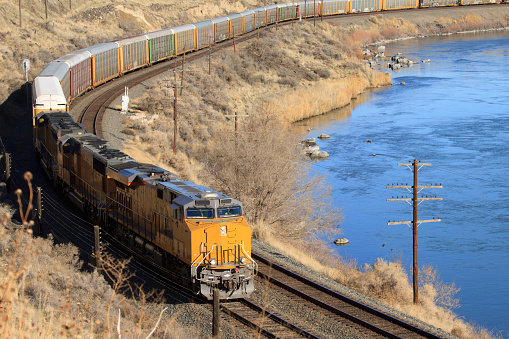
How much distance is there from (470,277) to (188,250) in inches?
691

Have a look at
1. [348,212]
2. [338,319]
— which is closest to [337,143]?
[348,212]

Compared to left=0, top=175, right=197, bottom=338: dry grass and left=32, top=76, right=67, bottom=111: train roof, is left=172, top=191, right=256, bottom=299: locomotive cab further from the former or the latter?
left=32, top=76, right=67, bottom=111: train roof

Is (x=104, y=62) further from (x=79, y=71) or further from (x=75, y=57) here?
(x=75, y=57)

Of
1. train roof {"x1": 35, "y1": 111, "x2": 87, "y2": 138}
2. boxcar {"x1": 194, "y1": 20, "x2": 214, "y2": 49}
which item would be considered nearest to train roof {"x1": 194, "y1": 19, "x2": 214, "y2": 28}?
boxcar {"x1": 194, "y1": 20, "x2": 214, "y2": 49}

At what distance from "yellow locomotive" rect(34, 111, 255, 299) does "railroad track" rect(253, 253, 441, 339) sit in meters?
2.42

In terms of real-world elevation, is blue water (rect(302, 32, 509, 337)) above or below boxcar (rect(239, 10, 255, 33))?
below

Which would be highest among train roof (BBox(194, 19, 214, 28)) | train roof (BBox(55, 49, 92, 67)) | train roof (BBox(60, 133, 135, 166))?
train roof (BBox(194, 19, 214, 28))

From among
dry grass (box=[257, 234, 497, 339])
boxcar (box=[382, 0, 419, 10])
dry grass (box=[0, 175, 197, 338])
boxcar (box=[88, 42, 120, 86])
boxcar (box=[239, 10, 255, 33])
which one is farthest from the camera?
boxcar (box=[382, 0, 419, 10])

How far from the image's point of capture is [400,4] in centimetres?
14750

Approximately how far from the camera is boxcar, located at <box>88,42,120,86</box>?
5062cm

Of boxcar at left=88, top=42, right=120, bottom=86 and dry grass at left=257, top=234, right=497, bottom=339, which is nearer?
dry grass at left=257, top=234, right=497, bottom=339

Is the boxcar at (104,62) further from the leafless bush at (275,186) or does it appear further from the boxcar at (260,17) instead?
the boxcar at (260,17)

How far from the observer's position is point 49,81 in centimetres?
3581

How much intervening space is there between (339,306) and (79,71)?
111 feet
